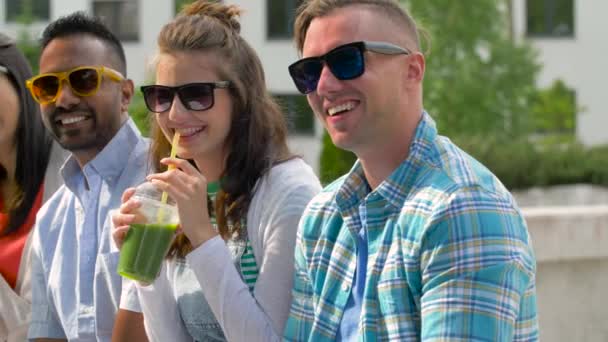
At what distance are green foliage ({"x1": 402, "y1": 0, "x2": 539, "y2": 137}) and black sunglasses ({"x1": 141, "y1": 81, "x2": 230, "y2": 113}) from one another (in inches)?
771

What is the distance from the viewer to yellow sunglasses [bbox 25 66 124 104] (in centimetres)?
385

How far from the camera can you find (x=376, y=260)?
258 cm

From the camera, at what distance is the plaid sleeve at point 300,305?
2.87m

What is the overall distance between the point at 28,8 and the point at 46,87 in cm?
2527

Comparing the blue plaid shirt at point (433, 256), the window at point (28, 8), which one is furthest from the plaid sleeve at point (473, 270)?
the window at point (28, 8)

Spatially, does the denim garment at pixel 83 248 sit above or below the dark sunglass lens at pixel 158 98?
below

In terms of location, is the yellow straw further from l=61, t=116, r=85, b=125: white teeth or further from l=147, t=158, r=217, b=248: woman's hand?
l=61, t=116, r=85, b=125: white teeth

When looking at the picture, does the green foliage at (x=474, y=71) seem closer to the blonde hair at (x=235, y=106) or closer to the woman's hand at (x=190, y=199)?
the blonde hair at (x=235, y=106)

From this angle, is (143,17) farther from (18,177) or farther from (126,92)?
(126,92)

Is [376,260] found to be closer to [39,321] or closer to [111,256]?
[111,256]

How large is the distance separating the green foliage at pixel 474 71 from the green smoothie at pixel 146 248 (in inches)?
782

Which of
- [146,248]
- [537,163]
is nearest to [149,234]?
[146,248]

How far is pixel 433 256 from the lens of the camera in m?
2.42

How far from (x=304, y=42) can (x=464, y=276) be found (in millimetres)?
766
